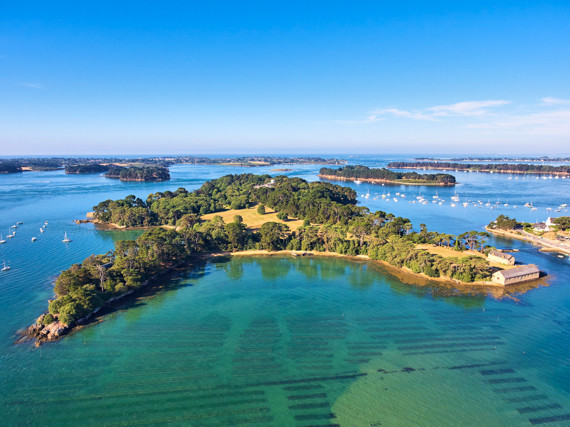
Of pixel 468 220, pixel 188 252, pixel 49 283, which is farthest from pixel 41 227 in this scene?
pixel 468 220

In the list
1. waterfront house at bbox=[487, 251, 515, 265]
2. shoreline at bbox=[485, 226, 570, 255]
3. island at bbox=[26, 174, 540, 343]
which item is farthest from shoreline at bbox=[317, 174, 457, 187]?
waterfront house at bbox=[487, 251, 515, 265]

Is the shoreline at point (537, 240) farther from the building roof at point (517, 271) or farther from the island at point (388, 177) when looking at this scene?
the island at point (388, 177)

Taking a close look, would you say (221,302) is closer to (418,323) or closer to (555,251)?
(418,323)

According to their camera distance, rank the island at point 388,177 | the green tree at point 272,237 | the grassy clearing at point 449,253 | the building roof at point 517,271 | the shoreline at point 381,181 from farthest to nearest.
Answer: the island at point 388,177, the shoreline at point 381,181, the green tree at point 272,237, the grassy clearing at point 449,253, the building roof at point 517,271

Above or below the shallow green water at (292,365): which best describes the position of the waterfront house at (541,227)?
above

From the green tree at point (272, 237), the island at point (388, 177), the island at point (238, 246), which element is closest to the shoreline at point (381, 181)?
the island at point (388, 177)

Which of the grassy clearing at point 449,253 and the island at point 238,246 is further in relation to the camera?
the grassy clearing at point 449,253
